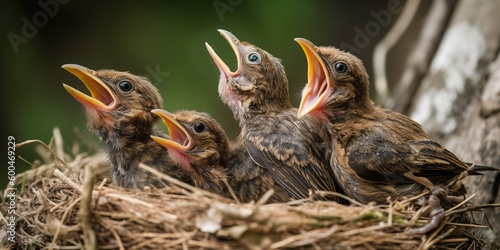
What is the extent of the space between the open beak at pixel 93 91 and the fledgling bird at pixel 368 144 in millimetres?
1070

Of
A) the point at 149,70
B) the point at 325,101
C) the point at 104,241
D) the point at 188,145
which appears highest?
the point at 149,70

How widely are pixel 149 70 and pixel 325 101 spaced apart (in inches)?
128

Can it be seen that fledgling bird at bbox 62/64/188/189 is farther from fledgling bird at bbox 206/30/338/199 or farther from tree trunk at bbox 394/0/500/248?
tree trunk at bbox 394/0/500/248

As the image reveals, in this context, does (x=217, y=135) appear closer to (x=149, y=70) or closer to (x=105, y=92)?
(x=105, y=92)

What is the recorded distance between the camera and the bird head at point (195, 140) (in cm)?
327

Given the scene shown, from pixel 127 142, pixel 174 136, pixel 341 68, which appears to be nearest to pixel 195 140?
pixel 174 136

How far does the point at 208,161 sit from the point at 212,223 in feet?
3.24

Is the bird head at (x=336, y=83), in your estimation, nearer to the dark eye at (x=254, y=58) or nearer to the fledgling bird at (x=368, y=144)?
the fledgling bird at (x=368, y=144)

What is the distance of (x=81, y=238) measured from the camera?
2.53 meters

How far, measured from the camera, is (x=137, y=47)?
636 cm

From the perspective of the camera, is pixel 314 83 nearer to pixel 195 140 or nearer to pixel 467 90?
pixel 195 140

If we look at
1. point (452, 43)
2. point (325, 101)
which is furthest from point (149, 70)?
point (325, 101)

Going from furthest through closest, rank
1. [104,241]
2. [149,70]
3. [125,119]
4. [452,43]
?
[149,70]
[452,43]
[125,119]
[104,241]


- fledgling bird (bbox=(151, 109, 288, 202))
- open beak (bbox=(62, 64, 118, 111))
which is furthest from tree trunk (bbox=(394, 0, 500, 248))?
open beak (bbox=(62, 64, 118, 111))
